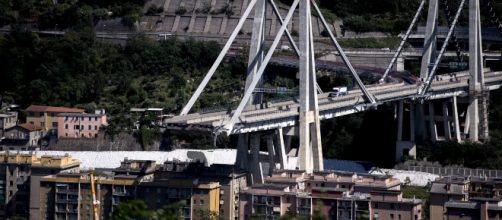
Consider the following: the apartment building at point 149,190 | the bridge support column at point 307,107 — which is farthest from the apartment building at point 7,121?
the bridge support column at point 307,107

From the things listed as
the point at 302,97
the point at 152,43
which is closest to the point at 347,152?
the point at 302,97

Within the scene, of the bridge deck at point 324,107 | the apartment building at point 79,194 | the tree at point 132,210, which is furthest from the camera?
the bridge deck at point 324,107

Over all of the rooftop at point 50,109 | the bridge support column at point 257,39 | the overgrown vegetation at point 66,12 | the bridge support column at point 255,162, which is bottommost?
the bridge support column at point 255,162

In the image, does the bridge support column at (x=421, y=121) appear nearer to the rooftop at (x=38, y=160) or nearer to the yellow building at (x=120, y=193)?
the yellow building at (x=120, y=193)

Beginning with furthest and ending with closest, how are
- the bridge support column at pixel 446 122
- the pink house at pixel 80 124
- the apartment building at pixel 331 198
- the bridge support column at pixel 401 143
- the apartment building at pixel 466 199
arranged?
the pink house at pixel 80 124
the bridge support column at pixel 446 122
the bridge support column at pixel 401 143
the apartment building at pixel 331 198
the apartment building at pixel 466 199

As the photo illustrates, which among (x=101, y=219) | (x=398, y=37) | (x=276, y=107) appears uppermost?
(x=398, y=37)

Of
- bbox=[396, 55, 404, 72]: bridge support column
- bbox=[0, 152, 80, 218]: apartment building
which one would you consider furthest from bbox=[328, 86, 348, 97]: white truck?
bbox=[396, 55, 404, 72]: bridge support column

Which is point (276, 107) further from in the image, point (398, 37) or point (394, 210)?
point (398, 37)

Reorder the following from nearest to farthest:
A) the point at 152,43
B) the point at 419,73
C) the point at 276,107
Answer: the point at 276,107
the point at 419,73
the point at 152,43

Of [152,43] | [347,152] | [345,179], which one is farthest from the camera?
[152,43]
